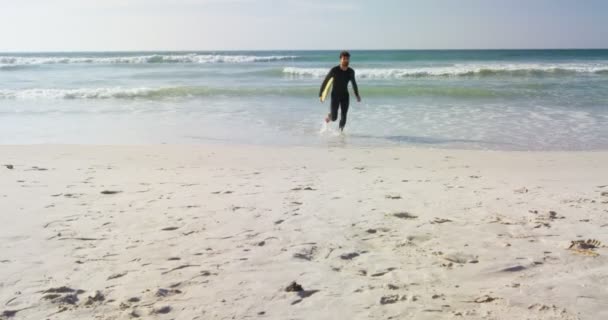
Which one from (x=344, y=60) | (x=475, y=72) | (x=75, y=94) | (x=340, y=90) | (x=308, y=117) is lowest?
(x=308, y=117)

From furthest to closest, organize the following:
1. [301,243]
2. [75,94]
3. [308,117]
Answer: [75,94] → [308,117] → [301,243]

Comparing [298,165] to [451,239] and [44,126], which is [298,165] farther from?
[44,126]

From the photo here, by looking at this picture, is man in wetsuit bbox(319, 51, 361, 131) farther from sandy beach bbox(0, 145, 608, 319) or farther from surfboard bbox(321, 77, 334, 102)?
sandy beach bbox(0, 145, 608, 319)

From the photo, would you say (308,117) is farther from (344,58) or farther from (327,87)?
(344,58)

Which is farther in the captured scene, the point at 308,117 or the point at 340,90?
the point at 308,117

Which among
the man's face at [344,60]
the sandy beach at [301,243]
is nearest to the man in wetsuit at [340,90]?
the man's face at [344,60]

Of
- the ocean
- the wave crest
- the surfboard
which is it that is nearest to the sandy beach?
the ocean

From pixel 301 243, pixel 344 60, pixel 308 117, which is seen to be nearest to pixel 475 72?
pixel 308 117

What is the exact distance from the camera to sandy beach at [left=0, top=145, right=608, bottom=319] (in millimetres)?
2635

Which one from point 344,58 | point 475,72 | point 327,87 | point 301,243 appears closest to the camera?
point 301,243

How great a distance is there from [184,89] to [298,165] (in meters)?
13.3

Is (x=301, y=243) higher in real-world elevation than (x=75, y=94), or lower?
lower

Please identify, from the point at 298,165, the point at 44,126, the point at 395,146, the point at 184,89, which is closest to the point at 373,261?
the point at 298,165

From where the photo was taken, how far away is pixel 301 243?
11.6 ft
